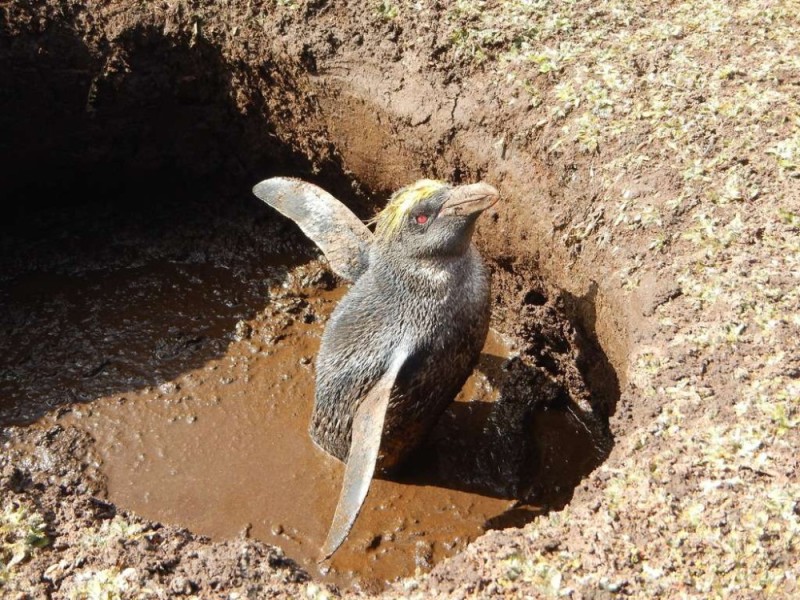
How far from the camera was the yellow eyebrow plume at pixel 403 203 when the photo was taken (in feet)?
14.9

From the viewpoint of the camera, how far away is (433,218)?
457cm

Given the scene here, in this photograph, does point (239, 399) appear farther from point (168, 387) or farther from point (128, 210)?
point (128, 210)

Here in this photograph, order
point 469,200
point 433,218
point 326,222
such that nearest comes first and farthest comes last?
point 469,200 → point 433,218 → point 326,222

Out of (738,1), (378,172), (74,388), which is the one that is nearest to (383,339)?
(378,172)

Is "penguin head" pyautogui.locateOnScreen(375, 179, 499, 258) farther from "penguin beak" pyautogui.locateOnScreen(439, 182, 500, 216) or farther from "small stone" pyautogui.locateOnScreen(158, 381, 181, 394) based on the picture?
"small stone" pyautogui.locateOnScreen(158, 381, 181, 394)

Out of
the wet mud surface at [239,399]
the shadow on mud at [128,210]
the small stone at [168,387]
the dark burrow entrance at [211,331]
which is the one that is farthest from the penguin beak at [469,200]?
the small stone at [168,387]

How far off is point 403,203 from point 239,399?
1.89 meters

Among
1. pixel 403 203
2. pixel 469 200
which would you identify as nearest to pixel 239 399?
pixel 403 203

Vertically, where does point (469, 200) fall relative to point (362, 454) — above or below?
above

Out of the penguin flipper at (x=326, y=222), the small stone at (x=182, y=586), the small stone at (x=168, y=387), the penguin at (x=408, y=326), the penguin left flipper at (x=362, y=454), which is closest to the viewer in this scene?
the small stone at (x=182, y=586)

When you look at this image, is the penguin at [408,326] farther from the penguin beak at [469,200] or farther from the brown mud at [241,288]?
the brown mud at [241,288]

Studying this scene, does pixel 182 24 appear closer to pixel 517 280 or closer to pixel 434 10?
pixel 434 10

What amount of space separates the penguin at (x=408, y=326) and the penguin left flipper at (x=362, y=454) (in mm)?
10

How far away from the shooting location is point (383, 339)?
4574 mm
